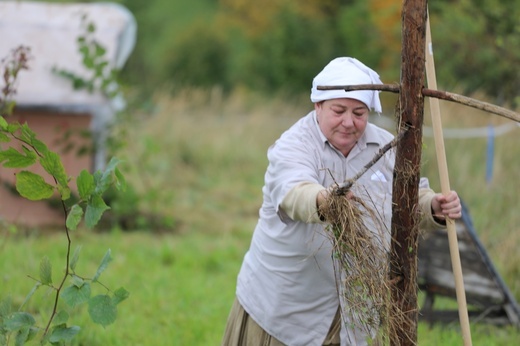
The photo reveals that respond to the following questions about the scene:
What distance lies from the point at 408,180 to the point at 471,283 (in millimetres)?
2720

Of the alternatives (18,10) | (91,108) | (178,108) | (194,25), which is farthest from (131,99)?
(194,25)

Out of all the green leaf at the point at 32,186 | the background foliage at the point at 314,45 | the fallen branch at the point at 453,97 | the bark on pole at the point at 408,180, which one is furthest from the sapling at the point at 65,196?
the background foliage at the point at 314,45

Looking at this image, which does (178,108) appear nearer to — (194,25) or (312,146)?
(312,146)

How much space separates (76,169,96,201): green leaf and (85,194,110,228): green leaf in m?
0.03

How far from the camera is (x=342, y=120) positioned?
338 cm

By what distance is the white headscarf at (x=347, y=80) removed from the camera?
10.9ft

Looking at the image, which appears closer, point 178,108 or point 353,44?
point 178,108

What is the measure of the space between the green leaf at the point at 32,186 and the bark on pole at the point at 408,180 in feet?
4.05

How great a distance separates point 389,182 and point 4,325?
1.54m

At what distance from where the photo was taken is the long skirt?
12.0 feet

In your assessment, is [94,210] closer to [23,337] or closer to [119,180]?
[119,180]

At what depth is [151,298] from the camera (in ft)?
20.3

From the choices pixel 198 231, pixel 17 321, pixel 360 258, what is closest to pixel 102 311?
pixel 17 321

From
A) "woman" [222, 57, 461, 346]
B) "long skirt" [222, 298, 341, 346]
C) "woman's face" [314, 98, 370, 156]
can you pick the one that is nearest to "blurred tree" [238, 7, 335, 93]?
"long skirt" [222, 298, 341, 346]
